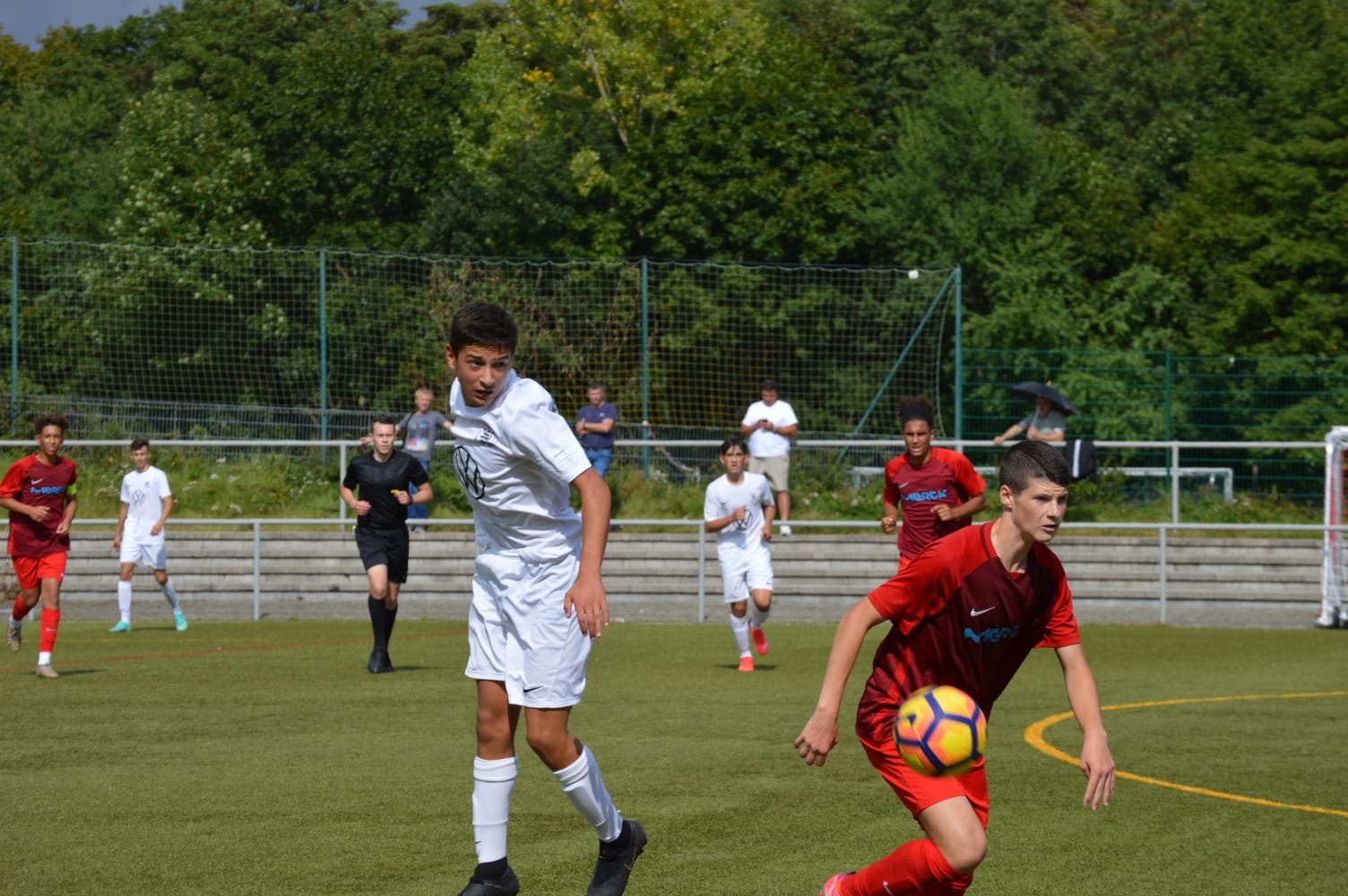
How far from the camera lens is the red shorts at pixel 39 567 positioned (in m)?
13.3

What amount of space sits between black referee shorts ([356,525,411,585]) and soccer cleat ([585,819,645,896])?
796 cm

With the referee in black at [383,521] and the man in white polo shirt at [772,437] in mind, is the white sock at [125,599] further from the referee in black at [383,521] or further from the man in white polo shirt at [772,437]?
the man in white polo shirt at [772,437]

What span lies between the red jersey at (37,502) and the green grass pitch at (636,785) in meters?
1.08

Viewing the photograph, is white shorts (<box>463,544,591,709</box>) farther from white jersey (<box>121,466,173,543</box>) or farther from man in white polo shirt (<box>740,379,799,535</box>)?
man in white polo shirt (<box>740,379,799,535</box>)

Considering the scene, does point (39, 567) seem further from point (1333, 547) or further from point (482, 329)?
point (1333, 547)

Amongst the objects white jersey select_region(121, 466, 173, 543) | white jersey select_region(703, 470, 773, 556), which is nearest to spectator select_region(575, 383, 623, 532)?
white jersey select_region(121, 466, 173, 543)

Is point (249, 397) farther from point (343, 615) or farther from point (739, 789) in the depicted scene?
point (739, 789)

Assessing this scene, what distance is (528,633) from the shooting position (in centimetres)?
606

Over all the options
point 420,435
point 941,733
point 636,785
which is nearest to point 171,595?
point 420,435

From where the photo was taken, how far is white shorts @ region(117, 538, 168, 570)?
18.5 metres

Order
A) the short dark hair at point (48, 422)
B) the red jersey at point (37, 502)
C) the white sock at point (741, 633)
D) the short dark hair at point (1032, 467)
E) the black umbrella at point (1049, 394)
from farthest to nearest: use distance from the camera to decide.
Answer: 1. the black umbrella at point (1049, 394)
2. the white sock at point (741, 633)
3. the red jersey at point (37, 502)
4. the short dark hair at point (48, 422)
5. the short dark hair at point (1032, 467)

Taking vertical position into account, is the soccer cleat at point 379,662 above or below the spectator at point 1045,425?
below

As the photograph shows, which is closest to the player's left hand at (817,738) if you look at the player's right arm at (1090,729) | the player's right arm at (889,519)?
the player's right arm at (1090,729)

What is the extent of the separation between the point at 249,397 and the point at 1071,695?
64.5 feet
